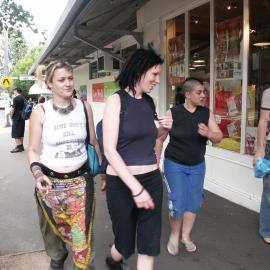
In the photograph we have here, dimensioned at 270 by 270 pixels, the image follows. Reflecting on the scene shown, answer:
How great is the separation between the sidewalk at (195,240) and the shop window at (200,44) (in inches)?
76.7

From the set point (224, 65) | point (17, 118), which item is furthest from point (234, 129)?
point (17, 118)

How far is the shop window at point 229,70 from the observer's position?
536 cm

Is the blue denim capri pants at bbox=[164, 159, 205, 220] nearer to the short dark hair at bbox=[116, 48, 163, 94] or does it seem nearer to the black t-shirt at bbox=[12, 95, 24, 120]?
the short dark hair at bbox=[116, 48, 163, 94]

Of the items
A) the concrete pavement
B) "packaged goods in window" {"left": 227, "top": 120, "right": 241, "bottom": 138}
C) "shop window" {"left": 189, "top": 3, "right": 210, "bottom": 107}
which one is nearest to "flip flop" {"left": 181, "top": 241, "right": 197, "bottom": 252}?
the concrete pavement

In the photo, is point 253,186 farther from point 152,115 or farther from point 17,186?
point 17,186

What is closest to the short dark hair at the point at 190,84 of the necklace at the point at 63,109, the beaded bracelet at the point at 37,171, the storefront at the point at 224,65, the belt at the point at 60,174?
the necklace at the point at 63,109

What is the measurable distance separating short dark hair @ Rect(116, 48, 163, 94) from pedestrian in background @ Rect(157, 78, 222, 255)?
0.90 m

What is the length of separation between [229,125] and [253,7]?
1.64 metres

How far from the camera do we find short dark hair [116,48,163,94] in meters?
2.56

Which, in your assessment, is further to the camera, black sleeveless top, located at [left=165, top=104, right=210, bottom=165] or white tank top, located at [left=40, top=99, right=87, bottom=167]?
black sleeveless top, located at [left=165, top=104, right=210, bottom=165]

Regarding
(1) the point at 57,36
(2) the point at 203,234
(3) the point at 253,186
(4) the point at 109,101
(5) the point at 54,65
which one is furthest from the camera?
(1) the point at 57,36

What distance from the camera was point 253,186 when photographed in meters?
4.88

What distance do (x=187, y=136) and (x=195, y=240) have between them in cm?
127

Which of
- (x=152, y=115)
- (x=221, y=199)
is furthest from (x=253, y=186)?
(x=152, y=115)
